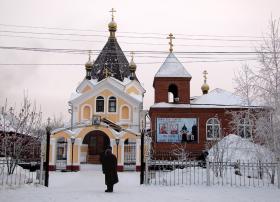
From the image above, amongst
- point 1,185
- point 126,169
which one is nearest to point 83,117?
point 126,169

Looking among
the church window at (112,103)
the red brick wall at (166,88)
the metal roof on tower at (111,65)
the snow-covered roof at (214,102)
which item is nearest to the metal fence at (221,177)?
the snow-covered roof at (214,102)

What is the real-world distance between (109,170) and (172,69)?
644 inches

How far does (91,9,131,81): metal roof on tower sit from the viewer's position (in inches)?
1232

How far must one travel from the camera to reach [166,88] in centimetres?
2673

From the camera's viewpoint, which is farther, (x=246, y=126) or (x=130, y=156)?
(x=130, y=156)

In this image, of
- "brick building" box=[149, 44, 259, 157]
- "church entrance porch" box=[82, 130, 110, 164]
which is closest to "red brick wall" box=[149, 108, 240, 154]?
"brick building" box=[149, 44, 259, 157]

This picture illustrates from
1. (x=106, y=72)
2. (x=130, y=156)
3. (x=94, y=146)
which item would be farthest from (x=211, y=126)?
(x=106, y=72)

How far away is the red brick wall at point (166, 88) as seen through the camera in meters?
26.5

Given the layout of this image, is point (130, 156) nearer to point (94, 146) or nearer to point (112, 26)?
point (94, 146)

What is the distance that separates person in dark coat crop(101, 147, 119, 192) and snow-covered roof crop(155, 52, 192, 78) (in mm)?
15222

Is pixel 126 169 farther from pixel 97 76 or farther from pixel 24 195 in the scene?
pixel 24 195

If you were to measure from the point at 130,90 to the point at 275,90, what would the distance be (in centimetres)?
1819

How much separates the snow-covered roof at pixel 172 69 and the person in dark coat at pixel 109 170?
49.9 ft

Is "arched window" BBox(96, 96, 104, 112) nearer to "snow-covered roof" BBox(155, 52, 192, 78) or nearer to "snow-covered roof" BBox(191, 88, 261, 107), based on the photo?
"snow-covered roof" BBox(155, 52, 192, 78)
